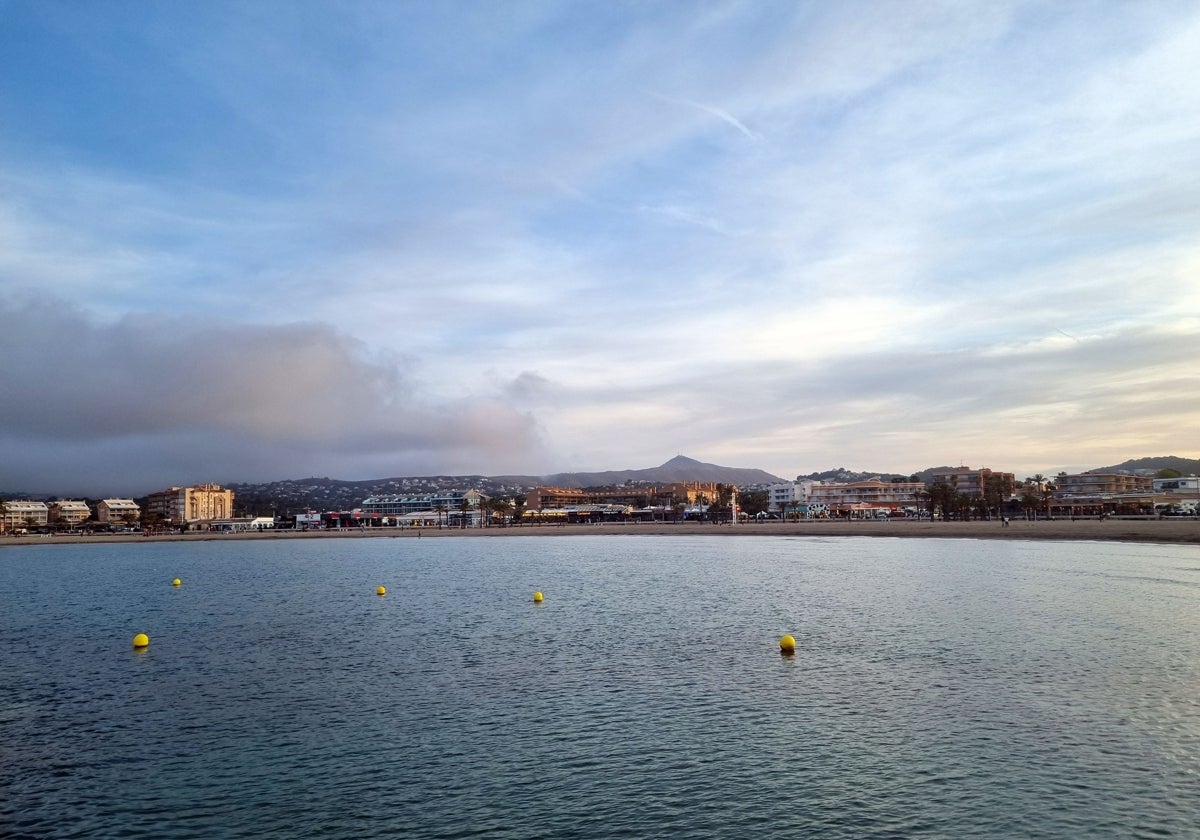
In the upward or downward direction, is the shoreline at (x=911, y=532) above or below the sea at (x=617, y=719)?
below

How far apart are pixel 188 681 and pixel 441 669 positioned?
7446mm

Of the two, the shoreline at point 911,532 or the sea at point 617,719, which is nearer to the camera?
the sea at point 617,719

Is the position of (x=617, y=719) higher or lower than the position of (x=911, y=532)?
higher

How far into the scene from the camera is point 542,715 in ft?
63.0

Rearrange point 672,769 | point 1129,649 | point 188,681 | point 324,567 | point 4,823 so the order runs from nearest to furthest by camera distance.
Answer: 1. point 4,823
2. point 672,769
3. point 188,681
4. point 1129,649
5. point 324,567

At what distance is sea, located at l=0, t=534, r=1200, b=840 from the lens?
13.3 m

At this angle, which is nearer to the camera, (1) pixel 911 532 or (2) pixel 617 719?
Answer: (2) pixel 617 719

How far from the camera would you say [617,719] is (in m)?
18.7

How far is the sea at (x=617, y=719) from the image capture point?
13.3 meters

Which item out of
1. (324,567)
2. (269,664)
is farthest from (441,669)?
(324,567)

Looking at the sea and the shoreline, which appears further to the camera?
the shoreline

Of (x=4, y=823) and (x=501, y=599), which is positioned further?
(x=501, y=599)

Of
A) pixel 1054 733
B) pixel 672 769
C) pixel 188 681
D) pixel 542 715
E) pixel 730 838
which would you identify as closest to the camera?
pixel 730 838

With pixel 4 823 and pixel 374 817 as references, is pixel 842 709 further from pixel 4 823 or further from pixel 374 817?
pixel 4 823
